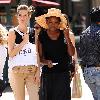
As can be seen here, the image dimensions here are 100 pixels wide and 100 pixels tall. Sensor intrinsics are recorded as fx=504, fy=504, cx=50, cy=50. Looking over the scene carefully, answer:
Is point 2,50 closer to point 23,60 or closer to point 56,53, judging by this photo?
point 23,60

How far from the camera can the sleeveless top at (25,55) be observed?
6.25 m

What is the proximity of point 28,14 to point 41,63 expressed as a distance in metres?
0.79

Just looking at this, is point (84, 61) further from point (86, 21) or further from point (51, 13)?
point (86, 21)

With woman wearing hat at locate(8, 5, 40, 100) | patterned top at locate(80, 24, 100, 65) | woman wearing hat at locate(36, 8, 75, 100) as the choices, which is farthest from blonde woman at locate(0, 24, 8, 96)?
patterned top at locate(80, 24, 100, 65)

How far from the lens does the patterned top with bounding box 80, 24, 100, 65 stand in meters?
5.93

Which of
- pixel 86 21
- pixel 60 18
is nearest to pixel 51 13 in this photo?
pixel 60 18

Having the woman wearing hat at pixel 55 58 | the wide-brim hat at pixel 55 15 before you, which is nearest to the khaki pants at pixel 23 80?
the woman wearing hat at pixel 55 58

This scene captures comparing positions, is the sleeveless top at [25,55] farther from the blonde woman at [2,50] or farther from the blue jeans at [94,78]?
the blue jeans at [94,78]

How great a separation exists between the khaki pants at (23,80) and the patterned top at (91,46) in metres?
0.67

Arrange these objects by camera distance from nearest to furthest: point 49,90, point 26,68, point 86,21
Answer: point 49,90 → point 26,68 → point 86,21

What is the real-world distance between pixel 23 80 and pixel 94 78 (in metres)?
0.93

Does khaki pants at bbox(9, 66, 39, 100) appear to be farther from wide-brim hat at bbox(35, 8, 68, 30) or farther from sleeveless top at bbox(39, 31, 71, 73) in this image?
wide-brim hat at bbox(35, 8, 68, 30)

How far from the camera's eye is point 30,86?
6.27 metres

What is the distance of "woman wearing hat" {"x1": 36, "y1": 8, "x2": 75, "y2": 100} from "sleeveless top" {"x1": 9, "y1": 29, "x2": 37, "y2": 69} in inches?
14.9
